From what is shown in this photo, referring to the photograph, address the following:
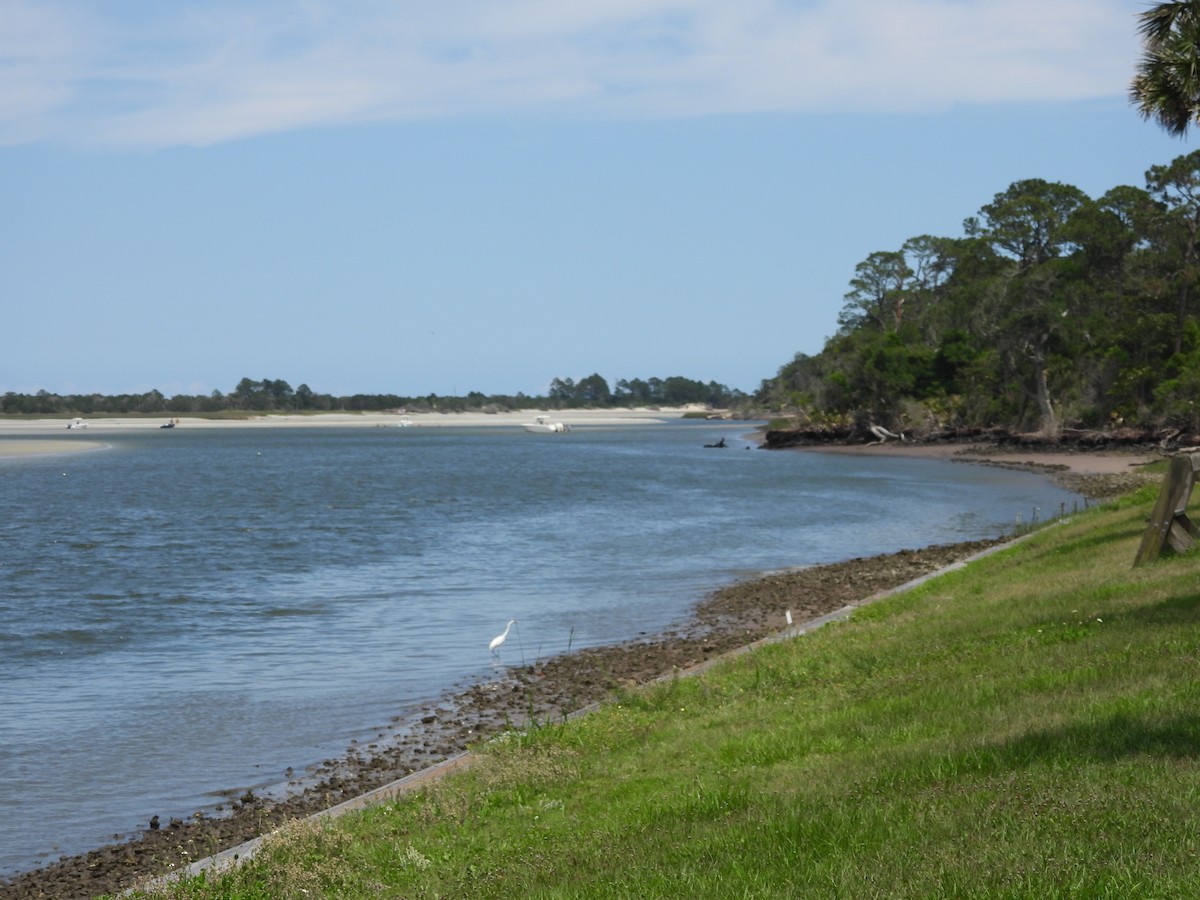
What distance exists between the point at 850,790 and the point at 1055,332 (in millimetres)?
75345

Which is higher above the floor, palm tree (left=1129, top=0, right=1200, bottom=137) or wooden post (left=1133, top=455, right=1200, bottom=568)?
palm tree (left=1129, top=0, right=1200, bottom=137)

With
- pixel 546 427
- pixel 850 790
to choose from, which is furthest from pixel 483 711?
pixel 546 427

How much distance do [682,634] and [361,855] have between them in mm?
13701

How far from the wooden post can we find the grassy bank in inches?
118

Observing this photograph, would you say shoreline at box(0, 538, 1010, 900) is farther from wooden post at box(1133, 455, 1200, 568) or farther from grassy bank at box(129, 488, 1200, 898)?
wooden post at box(1133, 455, 1200, 568)

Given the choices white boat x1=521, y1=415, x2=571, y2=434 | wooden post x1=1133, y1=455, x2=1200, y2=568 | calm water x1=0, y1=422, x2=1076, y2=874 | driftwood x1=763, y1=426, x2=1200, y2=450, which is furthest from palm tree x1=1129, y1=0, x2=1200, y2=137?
white boat x1=521, y1=415, x2=571, y2=434

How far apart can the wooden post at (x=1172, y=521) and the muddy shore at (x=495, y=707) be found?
540 cm

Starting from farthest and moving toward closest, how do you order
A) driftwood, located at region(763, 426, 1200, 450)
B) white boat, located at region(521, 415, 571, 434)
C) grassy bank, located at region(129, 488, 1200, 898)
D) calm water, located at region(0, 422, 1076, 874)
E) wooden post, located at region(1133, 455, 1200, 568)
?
white boat, located at region(521, 415, 571, 434), driftwood, located at region(763, 426, 1200, 450), wooden post, located at region(1133, 455, 1200, 568), calm water, located at region(0, 422, 1076, 874), grassy bank, located at region(129, 488, 1200, 898)

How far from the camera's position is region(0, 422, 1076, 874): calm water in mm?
14516

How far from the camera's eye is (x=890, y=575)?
89.0 ft

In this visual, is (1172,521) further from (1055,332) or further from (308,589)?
(1055,332)

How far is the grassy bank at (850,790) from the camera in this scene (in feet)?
20.3

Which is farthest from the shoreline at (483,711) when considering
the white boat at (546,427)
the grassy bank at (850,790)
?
the white boat at (546,427)

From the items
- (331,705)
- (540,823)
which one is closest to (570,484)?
(331,705)
